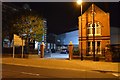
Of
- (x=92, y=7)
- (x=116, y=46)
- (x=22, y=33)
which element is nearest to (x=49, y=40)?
(x=22, y=33)

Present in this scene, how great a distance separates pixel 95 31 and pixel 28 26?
41.0 ft

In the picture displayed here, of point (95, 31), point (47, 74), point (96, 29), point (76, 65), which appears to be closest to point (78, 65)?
point (76, 65)

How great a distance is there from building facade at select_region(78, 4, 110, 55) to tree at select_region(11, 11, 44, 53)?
30.2ft

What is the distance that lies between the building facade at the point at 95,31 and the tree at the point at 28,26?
9.19m

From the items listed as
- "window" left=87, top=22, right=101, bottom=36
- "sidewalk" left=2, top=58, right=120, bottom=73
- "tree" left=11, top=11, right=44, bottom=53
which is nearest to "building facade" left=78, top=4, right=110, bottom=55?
"window" left=87, top=22, right=101, bottom=36

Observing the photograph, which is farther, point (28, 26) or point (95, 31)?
point (28, 26)

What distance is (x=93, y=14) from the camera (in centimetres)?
4175

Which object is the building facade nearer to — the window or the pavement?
the window

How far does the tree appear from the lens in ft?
163

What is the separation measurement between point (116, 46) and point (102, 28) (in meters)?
8.73

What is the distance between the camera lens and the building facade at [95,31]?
43469 millimetres

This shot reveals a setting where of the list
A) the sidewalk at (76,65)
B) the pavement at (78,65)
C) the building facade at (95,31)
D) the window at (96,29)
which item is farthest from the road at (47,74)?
the window at (96,29)

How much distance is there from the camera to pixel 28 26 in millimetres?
49719

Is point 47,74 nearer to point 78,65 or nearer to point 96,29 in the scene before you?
point 78,65
